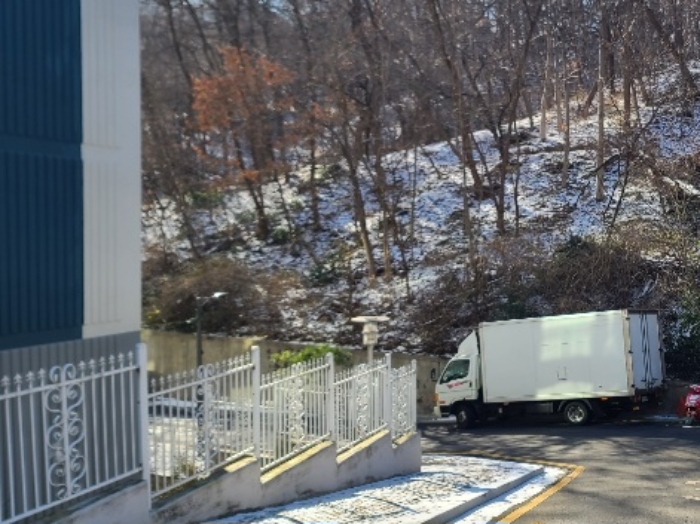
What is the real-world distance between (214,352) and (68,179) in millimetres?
23852

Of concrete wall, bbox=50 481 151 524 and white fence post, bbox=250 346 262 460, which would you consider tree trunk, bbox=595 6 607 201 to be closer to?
white fence post, bbox=250 346 262 460

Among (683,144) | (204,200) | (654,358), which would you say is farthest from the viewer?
(204,200)

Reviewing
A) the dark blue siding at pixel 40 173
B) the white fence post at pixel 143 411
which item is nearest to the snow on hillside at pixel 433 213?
the dark blue siding at pixel 40 173

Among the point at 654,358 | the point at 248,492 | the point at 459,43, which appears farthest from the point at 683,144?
the point at 248,492

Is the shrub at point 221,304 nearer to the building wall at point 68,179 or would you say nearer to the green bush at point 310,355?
the green bush at point 310,355

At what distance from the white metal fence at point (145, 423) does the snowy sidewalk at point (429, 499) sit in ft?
2.37

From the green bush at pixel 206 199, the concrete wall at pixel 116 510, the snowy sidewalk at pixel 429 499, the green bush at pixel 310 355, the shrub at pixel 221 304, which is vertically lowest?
the snowy sidewalk at pixel 429 499

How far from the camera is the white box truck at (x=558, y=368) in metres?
24.1

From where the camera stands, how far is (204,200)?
40281mm

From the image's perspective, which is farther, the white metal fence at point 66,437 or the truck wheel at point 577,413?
the truck wheel at point 577,413

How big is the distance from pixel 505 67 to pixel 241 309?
13045 mm

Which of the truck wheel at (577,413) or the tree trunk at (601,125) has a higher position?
the tree trunk at (601,125)

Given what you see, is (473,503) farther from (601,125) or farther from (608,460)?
(601,125)

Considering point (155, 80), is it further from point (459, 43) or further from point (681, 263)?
point (681, 263)
